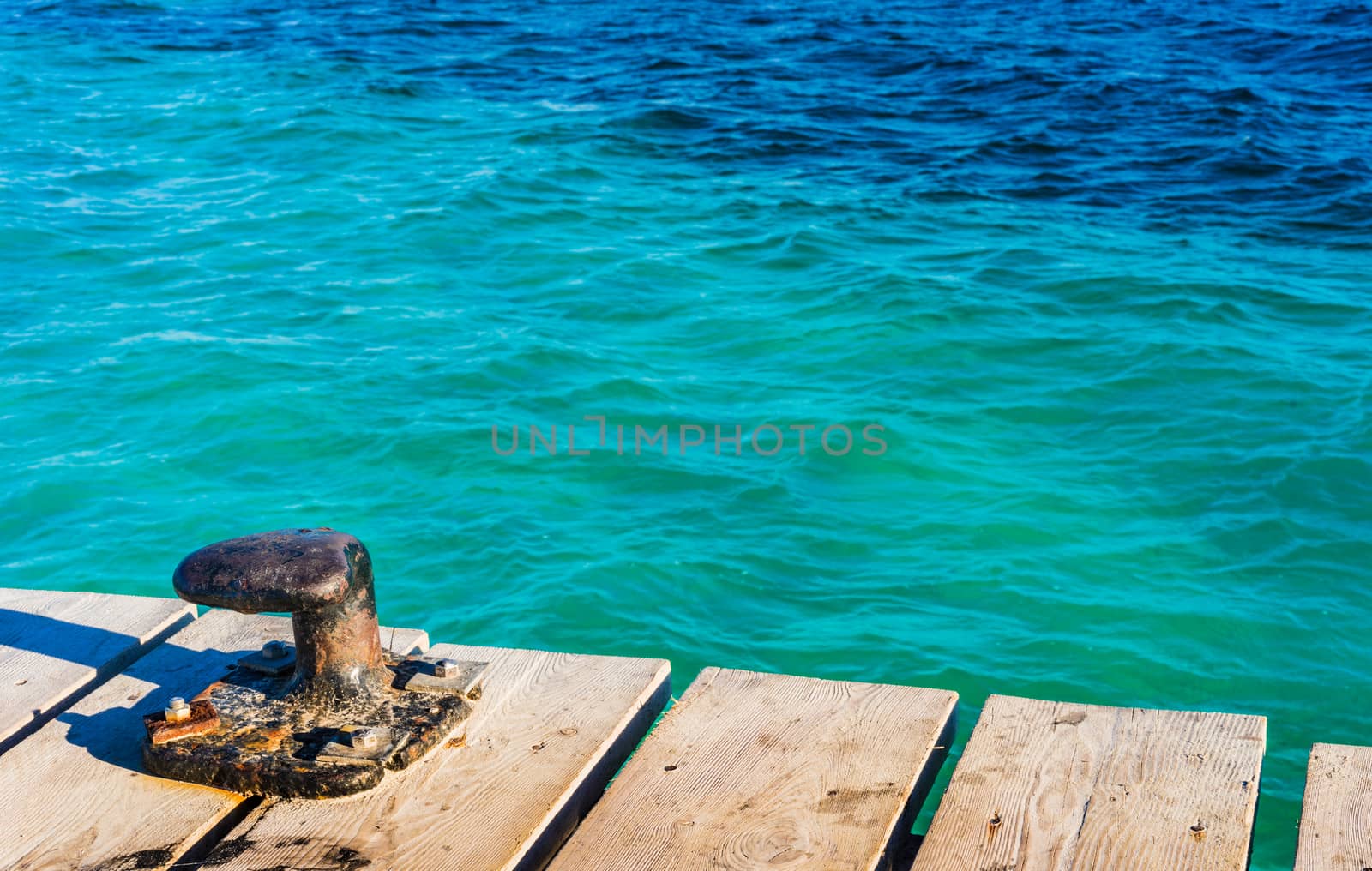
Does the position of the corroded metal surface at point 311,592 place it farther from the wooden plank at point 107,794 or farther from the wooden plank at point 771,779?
the wooden plank at point 771,779

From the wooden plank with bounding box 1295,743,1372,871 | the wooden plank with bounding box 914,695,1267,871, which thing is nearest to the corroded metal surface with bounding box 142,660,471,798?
the wooden plank with bounding box 914,695,1267,871

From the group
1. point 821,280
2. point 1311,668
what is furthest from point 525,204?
point 1311,668

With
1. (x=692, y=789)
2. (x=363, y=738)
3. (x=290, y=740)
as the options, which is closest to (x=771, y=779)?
(x=692, y=789)

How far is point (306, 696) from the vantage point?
2059mm

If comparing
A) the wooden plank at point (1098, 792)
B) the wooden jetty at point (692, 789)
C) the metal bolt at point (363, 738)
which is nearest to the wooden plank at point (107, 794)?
the wooden jetty at point (692, 789)

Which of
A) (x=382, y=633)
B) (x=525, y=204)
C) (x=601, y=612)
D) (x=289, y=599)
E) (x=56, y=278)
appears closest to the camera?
(x=289, y=599)

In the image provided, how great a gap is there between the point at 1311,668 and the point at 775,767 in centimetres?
333

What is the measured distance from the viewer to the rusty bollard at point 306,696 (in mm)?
1885

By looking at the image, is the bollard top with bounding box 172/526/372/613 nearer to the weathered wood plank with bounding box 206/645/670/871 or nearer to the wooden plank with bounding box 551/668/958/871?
the weathered wood plank with bounding box 206/645/670/871

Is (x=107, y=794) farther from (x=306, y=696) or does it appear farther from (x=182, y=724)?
(x=306, y=696)

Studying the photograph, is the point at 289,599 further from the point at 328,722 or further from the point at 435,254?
the point at 435,254

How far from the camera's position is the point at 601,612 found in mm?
4895

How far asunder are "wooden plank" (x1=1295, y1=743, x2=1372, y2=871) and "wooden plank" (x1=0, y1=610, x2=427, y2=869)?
5.00 ft

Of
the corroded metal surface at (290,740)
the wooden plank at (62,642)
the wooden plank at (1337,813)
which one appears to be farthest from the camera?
the wooden plank at (62,642)
